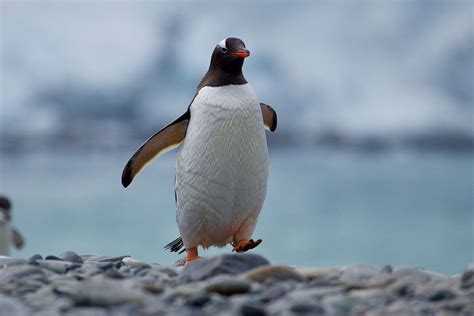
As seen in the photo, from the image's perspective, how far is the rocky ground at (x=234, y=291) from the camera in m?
2.82

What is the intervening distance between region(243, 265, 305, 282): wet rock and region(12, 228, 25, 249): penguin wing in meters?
7.68

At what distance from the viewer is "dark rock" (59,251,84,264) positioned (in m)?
4.41

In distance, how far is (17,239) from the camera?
420 inches

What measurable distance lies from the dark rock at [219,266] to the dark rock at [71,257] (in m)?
1.12

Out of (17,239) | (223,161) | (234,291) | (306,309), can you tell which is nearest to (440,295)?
(306,309)

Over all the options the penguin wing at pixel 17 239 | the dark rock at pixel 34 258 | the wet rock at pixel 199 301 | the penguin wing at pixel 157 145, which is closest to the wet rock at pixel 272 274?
the wet rock at pixel 199 301

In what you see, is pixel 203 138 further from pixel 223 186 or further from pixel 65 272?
pixel 65 272

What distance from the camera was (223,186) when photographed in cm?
461

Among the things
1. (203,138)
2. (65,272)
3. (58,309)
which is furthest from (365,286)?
(203,138)

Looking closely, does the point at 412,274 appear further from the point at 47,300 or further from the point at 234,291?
the point at 47,300

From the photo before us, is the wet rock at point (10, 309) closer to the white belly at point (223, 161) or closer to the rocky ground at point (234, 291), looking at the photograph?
the rocky ground at point (234, 291)

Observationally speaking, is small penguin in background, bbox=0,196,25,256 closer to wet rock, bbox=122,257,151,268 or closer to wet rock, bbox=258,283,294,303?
wet rock, bbox=122,257,151,268

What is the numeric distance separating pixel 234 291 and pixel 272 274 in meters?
0.27

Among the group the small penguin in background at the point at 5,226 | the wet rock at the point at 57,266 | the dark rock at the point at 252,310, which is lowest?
the dark rock at the point at 252,310
